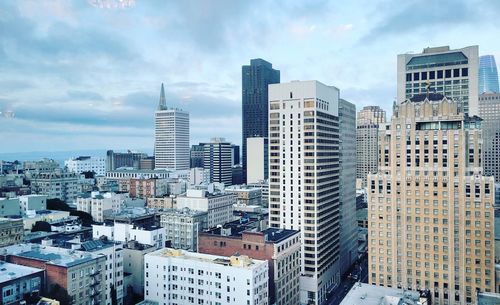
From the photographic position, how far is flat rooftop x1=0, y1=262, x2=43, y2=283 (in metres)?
74.3

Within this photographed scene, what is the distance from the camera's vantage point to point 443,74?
531 feet

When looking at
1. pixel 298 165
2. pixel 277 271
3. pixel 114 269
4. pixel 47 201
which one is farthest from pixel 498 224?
pixel 47 201

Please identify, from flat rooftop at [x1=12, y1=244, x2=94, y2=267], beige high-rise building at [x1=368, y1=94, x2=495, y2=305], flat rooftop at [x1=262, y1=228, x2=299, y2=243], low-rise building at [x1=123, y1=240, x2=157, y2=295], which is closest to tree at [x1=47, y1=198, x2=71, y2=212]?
low-rise building at [x1=123, y1=240, x2=157, y2=295]

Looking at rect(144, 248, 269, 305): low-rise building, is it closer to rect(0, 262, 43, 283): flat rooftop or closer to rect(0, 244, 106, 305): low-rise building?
rect(0, 244, 106, 305): low-rise building

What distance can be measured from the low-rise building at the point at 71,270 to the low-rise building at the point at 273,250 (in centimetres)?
3004

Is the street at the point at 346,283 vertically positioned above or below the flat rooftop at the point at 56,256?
below

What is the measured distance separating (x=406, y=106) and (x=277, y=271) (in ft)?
165

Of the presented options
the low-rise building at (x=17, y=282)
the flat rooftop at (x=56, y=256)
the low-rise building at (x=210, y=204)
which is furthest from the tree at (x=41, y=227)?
the low-rise building at (x=17, y=282)

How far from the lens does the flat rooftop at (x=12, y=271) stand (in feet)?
244

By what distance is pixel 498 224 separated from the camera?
129 metres

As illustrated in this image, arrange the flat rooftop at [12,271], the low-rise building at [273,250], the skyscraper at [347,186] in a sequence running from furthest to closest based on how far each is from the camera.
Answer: the skyscraper at [347,186] → the low-rise building at [273,250] → the flat rooftop at [12,271]

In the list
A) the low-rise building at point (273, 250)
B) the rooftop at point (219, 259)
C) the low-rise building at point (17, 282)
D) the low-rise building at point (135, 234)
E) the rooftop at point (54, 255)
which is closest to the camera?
the low-rise building at point (17, 282)

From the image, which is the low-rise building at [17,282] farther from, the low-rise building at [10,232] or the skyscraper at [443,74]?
the skyscraper at [443,74]

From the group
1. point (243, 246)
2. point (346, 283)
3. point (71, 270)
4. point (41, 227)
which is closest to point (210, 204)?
point (346, 283)
